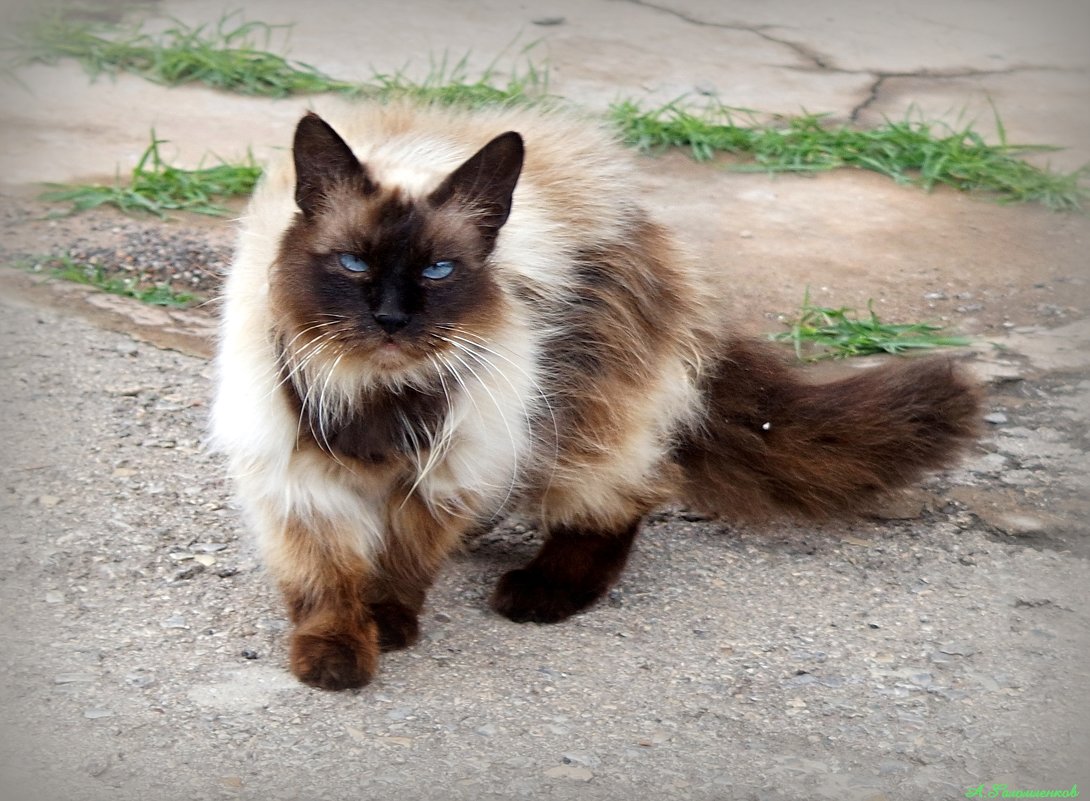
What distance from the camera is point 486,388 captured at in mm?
2988

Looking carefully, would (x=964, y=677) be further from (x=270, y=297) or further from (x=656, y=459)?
(x=270, y=297)

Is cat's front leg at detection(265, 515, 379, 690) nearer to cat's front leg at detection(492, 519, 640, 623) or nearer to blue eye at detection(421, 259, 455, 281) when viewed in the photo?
cat's front leg at detection(492, 519, 640, 623)

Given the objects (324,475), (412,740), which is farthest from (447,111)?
(412,740)

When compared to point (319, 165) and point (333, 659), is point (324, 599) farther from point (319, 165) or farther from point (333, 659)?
point (319, 165)

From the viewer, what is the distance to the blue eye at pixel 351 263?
2803mm

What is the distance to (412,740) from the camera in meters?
2.75

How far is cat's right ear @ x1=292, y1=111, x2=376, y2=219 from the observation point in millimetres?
2805

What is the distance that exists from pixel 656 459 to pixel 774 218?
2.53 metres

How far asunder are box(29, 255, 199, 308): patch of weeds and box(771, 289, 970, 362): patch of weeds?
7.20 ft

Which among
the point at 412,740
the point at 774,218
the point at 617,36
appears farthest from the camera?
the point at 617,36

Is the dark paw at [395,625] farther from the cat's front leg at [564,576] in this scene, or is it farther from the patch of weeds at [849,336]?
the patch of weeds at [849,336]

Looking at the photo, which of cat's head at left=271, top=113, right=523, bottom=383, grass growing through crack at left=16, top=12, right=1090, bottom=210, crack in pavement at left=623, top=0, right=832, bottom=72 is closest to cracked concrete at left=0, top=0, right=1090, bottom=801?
grass growing through crack at left=16, top=12, right=1090, bottom=210

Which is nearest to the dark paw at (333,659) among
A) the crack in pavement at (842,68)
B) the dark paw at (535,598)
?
the dark paw at (535,598)

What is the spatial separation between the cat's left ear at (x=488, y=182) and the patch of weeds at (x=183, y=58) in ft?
12.4
